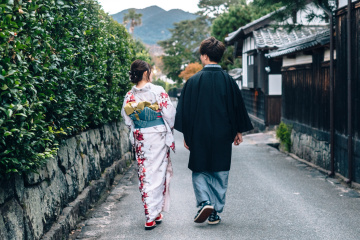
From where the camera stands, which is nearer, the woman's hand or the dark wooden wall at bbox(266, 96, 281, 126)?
the woman's hand

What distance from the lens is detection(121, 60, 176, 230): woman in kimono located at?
5.71 m

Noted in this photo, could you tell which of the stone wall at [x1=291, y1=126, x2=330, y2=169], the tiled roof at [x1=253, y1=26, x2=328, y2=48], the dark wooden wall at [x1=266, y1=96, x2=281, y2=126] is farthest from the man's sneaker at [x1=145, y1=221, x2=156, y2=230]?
the dark wooden wall at [x1=266, y1=96, x2=281, y2=126]

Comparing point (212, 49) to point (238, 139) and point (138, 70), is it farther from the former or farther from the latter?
point (238, 139)

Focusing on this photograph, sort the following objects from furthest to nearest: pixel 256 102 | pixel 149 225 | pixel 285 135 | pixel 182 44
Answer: pixel 182 44 < pixel 256 102 < pixel 285 135 < pixel 149 225

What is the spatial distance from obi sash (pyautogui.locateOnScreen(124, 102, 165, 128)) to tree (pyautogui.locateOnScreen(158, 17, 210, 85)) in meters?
49.0

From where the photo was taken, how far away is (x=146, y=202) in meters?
5.64

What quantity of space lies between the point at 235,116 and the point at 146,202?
160 cm

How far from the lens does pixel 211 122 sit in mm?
5664

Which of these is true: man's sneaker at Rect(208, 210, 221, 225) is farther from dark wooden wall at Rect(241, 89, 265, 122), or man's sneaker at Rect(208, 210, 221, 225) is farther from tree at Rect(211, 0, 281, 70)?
tree at Rect(211, 0, 281, 70)

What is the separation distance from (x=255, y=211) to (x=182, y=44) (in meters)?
55.8

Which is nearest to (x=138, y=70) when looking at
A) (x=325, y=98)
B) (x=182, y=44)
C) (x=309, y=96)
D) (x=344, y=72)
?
(x=344, y=72)

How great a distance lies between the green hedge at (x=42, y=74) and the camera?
134 inches

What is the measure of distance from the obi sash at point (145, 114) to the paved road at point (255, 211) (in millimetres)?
1333

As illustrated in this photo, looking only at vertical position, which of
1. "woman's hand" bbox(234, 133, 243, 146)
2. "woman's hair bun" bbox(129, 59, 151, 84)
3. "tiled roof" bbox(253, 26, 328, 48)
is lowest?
"woman's hand" bbox(234, 133, 243, 146)
